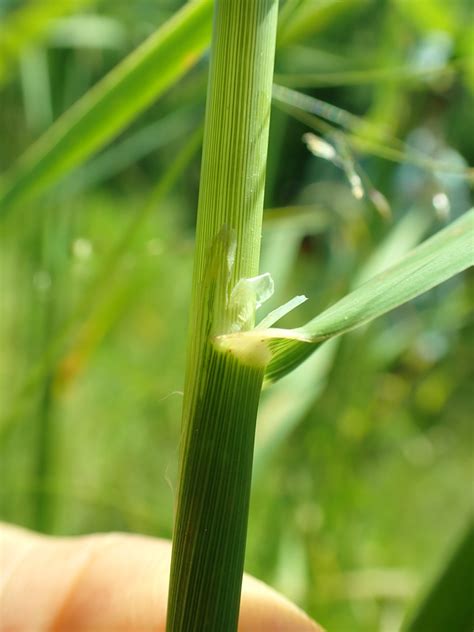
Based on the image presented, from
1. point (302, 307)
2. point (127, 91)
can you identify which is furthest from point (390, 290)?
point (302, 307)

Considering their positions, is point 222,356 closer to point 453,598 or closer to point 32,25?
point 453,598

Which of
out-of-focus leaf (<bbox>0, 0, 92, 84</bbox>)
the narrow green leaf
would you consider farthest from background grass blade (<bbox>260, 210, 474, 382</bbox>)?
out-of-focus leaf (<bbox>0, 0, 92, 84</bbox>)

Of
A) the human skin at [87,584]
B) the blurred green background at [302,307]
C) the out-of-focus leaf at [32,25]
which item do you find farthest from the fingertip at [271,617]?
the out-of-focus leaf at [32,25]

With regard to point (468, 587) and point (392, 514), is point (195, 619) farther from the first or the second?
point (392, 514)

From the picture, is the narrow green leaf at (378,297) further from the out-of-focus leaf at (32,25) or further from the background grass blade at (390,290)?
the out-of-focus leaf at (32,25)

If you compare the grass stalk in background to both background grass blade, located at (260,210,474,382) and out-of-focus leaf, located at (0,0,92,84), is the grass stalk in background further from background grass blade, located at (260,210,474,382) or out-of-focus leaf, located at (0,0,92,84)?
out-of-focus leaf, located at (0,0,92,84)

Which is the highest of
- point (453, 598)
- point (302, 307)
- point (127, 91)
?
point (302, 307)
